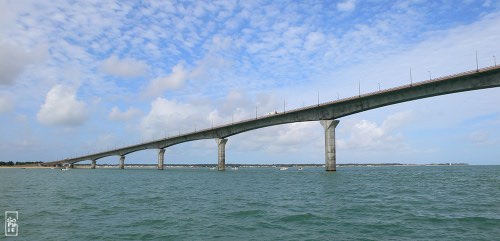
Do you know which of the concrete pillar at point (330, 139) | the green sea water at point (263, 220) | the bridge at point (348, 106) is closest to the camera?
the green sea water at point (263, 220)

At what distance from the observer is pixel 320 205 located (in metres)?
25.3

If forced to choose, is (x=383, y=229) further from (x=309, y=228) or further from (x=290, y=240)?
(x=290, y=240)

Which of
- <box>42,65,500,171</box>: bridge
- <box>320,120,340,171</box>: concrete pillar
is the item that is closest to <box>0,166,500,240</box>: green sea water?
<box>42,65,500,171</box>: bridge

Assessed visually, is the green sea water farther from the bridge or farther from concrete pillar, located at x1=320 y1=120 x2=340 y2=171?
concrete pillar, located at x1=320 y1=120 x2=340 y2=171

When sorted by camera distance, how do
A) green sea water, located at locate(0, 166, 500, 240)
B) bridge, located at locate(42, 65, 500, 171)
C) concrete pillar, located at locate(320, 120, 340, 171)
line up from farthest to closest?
concrete pillar, located at locate(320, 120, 340, 171)
bridge, located at locate(42, 65, 500, 171)
green sea water, located at locate(0, 166, 500, 240)

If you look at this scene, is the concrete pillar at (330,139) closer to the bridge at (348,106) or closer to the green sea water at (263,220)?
the bridge at (348,106)

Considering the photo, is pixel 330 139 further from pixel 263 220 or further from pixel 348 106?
pixel 263 220

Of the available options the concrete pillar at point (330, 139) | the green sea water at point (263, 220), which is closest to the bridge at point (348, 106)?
the concrete pillar at point (330, 139)

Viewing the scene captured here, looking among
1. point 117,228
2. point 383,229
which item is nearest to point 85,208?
point 117,228

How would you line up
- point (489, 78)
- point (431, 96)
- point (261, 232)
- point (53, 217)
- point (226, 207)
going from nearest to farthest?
point (261, 232) → point (53, 217) → point (226, 207) → point (489, 78) → point (431, 96)

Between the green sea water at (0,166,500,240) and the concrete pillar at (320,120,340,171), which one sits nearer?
the green sea water at (0,166,500,240)

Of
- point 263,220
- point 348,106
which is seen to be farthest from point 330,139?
point 263,220

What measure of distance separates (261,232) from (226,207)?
877cm

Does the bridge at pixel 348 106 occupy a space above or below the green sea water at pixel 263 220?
above
